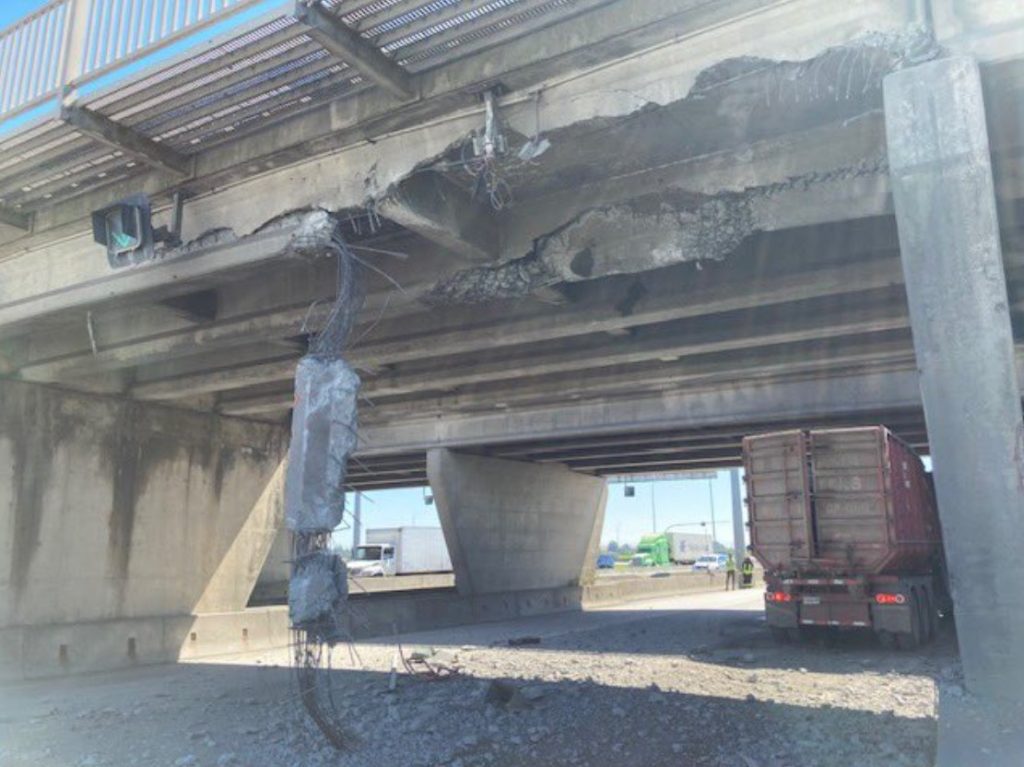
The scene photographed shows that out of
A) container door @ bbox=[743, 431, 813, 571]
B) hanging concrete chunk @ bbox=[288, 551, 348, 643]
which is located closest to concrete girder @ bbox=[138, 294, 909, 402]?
container door @ bbox=[743, 431, 813, 571]

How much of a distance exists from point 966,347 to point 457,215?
461cm

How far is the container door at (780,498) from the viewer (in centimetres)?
1460

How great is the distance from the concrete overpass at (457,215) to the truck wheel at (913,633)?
4.37 meters

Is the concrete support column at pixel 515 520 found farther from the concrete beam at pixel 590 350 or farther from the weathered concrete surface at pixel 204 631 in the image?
the concrete beam at pixel 590 350

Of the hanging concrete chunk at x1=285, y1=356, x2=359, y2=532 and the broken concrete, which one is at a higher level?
the broken concrete

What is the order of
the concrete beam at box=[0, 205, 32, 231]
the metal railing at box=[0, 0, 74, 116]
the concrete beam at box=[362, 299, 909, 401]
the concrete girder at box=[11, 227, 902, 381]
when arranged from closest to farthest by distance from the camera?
the metal railing at box=[0, 0, 74, 116]
the concrete girder at box=[11, 227, 902, 381]
the concrete beam at box=[0, 205, 32, 231]
the concrete beam at box=[362, 299, 909, 401]

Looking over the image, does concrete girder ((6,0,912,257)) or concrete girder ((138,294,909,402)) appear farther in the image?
concrete girder ((138,294,909,402))

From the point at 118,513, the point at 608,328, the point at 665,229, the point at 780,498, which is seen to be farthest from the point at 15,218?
the point at 780,498

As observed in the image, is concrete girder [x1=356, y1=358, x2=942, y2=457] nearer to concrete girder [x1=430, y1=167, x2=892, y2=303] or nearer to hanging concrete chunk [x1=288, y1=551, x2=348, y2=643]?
concrete girder [x1=430, y1=167, x2=892, y2=303]

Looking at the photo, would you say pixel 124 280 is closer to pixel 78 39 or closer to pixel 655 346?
pixel 78 39

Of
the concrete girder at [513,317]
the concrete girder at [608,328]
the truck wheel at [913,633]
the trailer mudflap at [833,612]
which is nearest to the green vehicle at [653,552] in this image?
the truck wheel at [913,633]

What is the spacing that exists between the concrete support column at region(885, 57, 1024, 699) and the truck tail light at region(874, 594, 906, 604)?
973 cm

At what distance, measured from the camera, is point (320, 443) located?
6.97 meters

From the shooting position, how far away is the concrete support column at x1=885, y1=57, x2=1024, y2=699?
16.5ft
